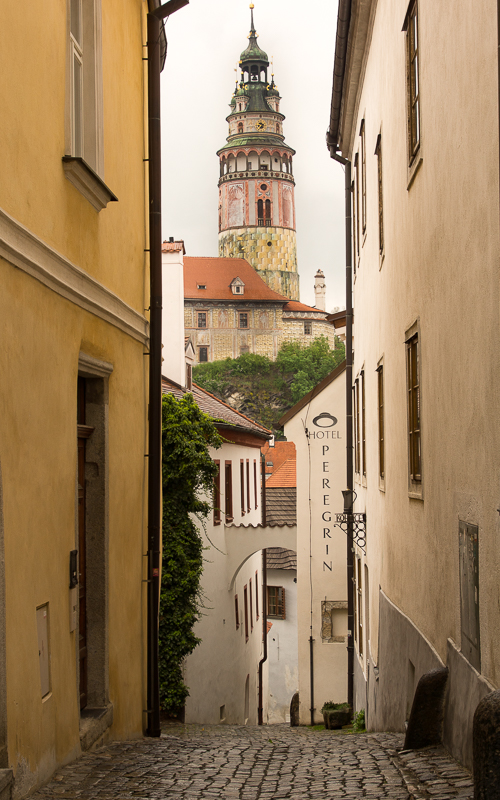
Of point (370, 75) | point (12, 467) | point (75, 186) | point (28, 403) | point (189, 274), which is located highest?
point (189, 274)

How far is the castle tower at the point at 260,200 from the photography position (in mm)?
101812

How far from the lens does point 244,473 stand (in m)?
22.6

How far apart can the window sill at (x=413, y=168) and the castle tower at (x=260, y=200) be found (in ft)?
313

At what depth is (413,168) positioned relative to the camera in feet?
22.4

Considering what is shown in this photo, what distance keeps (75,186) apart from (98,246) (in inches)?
33.0

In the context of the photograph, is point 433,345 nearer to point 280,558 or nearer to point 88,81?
point 88,81

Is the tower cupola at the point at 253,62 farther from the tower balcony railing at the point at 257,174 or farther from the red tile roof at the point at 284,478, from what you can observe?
the red tile roof at the point at 284,478

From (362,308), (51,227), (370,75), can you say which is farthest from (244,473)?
(51,227)

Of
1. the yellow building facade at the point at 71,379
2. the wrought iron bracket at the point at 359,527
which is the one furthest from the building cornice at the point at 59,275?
the wrought iron bracket at the point at 359,527

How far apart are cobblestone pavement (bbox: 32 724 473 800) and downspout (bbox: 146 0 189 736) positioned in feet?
4.68

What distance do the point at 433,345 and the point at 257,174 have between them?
323 feet

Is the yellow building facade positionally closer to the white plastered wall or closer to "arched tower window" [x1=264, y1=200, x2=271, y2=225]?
the white plastered wall

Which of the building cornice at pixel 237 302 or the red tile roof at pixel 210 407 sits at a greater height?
the building cornice at pixel 237 302

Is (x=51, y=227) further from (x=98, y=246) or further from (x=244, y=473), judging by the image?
(x=244, y=473)
